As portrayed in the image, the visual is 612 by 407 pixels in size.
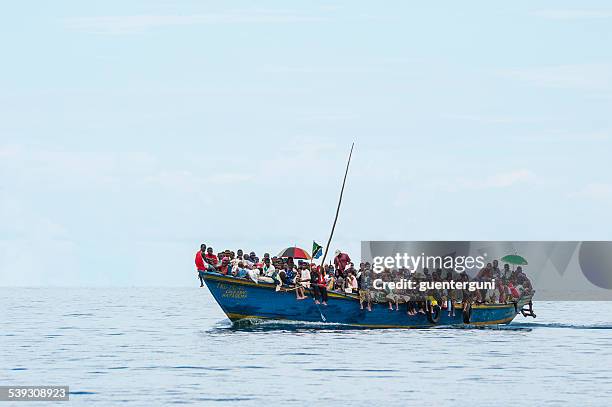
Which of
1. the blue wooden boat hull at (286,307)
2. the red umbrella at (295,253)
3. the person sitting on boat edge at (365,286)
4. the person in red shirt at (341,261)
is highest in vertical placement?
the red umbrella at (295,253)

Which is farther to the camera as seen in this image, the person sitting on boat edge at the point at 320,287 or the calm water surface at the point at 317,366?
the person sitting on boat edge at the point at 320,287

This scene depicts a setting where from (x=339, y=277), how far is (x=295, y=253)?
3.29 metres

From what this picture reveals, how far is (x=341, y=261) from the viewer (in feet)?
171

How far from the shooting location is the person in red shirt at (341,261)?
5206 cm

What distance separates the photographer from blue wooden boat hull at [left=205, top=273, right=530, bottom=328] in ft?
167

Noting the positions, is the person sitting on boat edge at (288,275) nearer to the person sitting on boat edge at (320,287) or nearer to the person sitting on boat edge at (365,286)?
the person sitting on boat edge at (320,287)

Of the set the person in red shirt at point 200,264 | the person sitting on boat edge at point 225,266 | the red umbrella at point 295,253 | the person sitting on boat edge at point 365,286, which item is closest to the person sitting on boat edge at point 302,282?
the person sitting on boat edge at point 365,286

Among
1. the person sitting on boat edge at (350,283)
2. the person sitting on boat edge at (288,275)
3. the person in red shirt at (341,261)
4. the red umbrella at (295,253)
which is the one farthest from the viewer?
the red umbrella at (295,253)

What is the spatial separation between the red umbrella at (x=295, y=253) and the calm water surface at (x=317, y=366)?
3232 mm

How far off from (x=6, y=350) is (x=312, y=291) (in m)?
12.7

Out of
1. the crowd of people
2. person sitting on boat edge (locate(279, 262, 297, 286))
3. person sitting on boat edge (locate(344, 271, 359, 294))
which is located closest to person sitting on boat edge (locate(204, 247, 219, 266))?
the crowd of people

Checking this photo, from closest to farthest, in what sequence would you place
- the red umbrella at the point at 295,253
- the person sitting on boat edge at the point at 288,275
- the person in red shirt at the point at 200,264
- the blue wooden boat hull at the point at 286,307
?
1. the person sitting on boat edge at the point at 288,275
2. the blue wooden boat hull at the point at 286,307
3. the person in red shirt at the point at 200,264
4. the red umbrella at the point at 295,253

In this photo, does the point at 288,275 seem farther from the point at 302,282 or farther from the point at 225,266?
the point at 225,266

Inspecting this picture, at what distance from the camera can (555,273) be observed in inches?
2874
